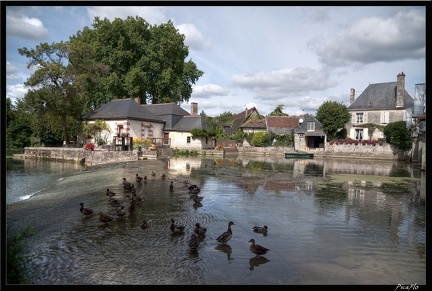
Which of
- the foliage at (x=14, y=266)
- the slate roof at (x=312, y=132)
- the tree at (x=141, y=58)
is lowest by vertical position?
the foliage at (x=14, y=266)

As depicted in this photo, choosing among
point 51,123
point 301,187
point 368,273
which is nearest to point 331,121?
point 301,187

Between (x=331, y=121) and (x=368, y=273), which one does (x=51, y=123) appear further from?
(x=368, y=273)

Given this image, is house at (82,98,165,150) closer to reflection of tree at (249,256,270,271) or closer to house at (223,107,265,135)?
house at (223,107,265,135)

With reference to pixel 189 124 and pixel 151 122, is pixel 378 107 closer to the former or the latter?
pixel 189 124

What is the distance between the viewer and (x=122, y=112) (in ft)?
114

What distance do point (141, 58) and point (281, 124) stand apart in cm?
2190

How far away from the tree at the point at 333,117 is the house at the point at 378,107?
1264 millimetres

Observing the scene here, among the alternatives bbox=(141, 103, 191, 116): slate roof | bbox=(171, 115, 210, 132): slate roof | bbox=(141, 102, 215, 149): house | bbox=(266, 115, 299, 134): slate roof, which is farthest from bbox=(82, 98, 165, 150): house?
bbox=(266, 115, 299, 134): slate roof

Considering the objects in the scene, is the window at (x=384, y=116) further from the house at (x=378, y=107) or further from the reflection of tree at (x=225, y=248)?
the reflection of tree at (x=225, y=248)

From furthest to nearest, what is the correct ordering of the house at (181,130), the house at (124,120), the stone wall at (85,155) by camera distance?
1. the house at (181,130)
2. the house at (124,120)
3. the stone wall at (85,155)

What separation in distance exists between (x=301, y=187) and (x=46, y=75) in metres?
Answer: 26.5

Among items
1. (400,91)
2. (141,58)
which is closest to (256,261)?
(400,91)

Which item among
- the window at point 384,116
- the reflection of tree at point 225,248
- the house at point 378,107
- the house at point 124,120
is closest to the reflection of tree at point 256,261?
the reflection of tree at point 225,248

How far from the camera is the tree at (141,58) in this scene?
42781 millimetres
